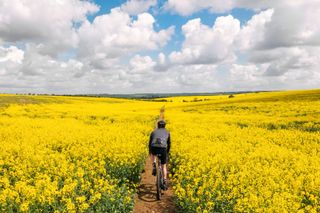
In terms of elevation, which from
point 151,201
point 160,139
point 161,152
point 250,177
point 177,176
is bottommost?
point 151,201

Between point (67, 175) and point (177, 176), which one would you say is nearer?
point (67, 175)

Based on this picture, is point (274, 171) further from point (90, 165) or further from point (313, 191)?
point (90, 165)

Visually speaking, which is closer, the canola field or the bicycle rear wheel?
the canola field

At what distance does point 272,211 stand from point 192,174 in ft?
11.4

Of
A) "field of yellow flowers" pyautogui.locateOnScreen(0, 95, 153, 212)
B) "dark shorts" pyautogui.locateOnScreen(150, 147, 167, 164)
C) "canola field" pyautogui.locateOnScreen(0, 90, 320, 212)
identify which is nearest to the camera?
"field of yellow flowers" pyautogui.locateOnScreen(0, 95, 153, 212)

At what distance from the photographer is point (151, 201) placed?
10828mm

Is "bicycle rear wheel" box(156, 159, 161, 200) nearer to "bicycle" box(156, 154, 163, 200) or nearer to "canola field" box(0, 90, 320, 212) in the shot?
"bicycle" box(156, 154, 163, 200)

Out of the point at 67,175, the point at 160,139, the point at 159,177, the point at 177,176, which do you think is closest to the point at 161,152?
the point at 160,139

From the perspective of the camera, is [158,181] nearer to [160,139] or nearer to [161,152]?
[161,152]

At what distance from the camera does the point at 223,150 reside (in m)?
15.1

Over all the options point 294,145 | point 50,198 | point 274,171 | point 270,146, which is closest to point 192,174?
point 274,171

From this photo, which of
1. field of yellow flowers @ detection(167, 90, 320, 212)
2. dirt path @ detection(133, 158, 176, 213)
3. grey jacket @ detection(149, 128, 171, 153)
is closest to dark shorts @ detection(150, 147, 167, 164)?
grey jacket @ detection(149, 128, 171, 153)

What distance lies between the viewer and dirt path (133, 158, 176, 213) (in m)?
10.1

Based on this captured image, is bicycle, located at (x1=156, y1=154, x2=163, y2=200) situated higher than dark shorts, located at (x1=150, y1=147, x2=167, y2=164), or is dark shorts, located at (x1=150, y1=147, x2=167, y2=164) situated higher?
dark shorts, located at (x1=150, y1=147, x2=167, y2=164)
